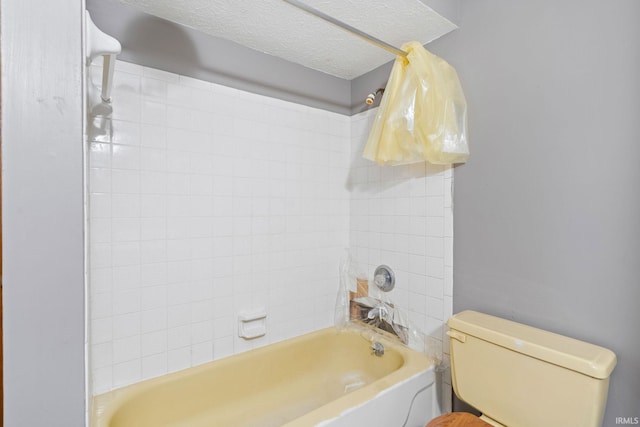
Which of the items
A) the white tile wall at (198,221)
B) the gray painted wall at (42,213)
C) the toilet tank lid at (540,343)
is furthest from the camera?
the white tile wall at (198,221)

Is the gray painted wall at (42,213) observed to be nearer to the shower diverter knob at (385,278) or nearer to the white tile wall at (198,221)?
the white tile wall at (198,221)

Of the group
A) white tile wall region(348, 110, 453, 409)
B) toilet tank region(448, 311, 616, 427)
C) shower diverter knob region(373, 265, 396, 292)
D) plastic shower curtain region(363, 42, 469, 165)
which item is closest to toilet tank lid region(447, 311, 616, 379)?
toilet tank region(448, 311, 616, 427)

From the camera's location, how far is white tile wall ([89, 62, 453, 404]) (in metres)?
1.38

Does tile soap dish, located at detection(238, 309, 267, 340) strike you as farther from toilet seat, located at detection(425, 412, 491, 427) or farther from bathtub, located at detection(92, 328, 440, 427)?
toilet seat, located at detection(425, 412, 491, 427)

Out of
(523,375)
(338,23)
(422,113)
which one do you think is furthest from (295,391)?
(338,23)

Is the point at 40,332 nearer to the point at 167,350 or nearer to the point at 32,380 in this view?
the point at 32,380

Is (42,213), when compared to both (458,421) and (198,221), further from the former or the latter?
(458,421)

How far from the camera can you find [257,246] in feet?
5.80

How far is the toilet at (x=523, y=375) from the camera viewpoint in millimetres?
977

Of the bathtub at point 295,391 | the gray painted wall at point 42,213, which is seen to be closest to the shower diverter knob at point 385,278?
the bathtub at point 295,391

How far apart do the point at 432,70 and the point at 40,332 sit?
1.53m

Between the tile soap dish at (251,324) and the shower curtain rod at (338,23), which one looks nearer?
the shower curtain rod at (338,23)

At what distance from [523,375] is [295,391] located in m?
1.20

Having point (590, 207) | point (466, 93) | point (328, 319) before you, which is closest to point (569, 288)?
point (590, 207)
